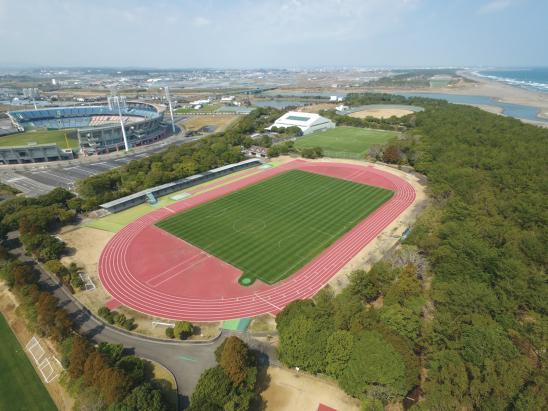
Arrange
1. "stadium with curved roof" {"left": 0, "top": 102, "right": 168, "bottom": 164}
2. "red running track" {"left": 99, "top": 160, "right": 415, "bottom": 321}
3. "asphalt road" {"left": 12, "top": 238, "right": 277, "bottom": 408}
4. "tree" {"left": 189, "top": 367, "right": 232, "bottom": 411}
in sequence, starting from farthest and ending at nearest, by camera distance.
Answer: "stadium with curved roof" {"left": 0, "top": 102, "right": 168, "bottom": 164} < "red running track" {"left": 99, "top": 160, "right": 415, "bottom": 321} < "asphalt road" {"left": 12, "top": 238, "right": 277, "bottom": 408} < "tree" {"left": 189, "top": 367, "right": 232, "bottom": 411}

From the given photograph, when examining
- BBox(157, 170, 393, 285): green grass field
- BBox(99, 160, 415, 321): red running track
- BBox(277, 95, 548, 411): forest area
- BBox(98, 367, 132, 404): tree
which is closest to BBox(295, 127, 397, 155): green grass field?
BBox(157, 170, 393, 285): green grass field

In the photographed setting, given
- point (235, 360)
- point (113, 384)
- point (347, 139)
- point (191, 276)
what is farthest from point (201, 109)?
point (113, 384)

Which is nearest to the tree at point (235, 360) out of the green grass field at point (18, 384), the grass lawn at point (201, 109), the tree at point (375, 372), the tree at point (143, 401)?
the tree at point (143, 401)

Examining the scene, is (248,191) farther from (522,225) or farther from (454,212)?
(522,225)

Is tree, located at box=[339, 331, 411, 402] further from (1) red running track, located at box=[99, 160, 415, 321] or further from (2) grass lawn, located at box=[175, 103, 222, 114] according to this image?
(2) grass lawn, located at box=[175, 103, 222, 114]

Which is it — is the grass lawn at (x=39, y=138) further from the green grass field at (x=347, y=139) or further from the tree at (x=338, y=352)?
the tree at (x=338, y=352)

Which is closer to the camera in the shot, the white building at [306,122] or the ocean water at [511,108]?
the white building at [306,122]
